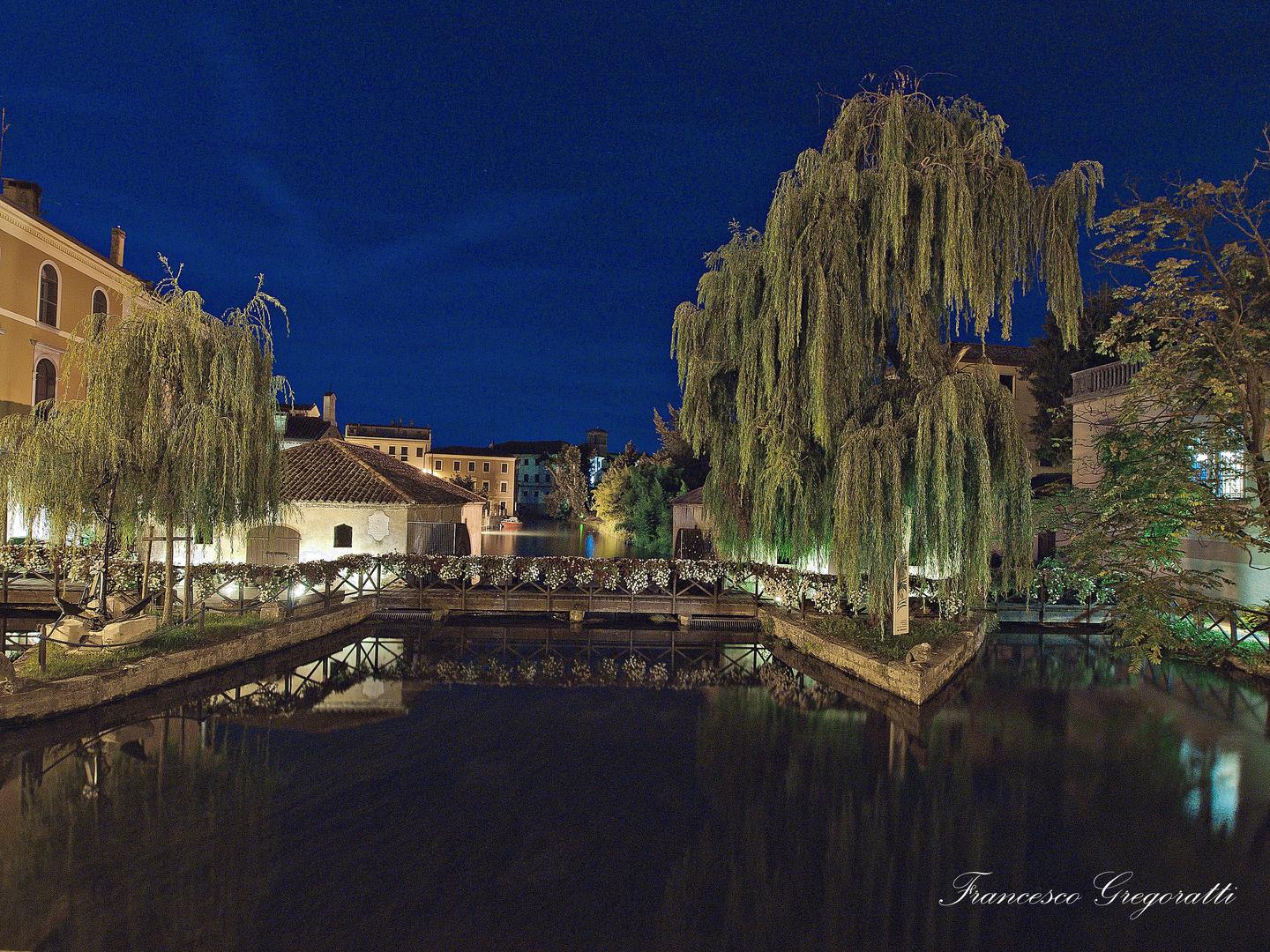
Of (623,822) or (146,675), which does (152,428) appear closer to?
(146,675)

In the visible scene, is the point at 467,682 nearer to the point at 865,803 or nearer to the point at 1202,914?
the point at 865,803

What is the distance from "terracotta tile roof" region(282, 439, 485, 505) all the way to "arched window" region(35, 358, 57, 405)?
21.3 feet

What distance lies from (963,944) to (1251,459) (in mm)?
9763

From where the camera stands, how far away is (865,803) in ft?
24.8

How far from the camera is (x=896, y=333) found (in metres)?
13.7

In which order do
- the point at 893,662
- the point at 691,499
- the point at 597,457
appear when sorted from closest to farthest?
the point at 893,662 → the point at 691,499 → the point at 597,457

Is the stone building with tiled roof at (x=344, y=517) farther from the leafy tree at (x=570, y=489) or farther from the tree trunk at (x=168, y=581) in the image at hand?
the leafy tree at (x=570, y=489)

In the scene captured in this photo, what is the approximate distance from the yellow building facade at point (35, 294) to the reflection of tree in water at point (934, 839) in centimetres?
1928

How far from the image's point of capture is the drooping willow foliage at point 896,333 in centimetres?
1175

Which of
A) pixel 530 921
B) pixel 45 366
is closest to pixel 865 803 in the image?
pixel 530 921

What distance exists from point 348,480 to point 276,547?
8.83ft

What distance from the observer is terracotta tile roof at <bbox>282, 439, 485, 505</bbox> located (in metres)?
19.6

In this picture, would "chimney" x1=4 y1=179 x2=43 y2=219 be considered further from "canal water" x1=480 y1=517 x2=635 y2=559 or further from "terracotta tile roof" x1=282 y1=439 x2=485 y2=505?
"canal water" x1=480 y1=517 x2=635 y2=559

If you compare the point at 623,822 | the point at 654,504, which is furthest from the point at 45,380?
the point at 654,504
